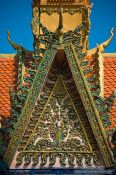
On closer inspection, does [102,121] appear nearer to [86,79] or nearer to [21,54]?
[86,79]

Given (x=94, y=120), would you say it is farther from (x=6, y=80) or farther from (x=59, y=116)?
(x=6, y=80)

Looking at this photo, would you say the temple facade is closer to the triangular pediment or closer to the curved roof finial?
the triangular pediment

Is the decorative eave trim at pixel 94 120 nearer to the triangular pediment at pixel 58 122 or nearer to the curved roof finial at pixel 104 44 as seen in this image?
the triangular pediment at pixel 58 122

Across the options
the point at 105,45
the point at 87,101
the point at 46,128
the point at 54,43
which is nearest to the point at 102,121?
the point at 87,101

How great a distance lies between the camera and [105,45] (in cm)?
1238

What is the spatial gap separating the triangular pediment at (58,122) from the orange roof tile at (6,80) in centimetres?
122

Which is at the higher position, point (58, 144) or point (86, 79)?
point (86, 79)

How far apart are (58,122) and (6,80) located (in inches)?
96.1

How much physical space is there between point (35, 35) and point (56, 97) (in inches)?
109

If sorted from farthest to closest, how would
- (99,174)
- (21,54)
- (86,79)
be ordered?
(21,54)
(86,79)
(99,174)

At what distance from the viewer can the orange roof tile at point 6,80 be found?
11141 millimetres

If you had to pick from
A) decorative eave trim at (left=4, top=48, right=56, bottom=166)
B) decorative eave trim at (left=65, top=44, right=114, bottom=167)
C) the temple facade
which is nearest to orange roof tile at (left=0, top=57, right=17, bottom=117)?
the temple facade

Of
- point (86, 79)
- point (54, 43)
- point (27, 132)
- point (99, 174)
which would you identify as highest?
point (54, 43)

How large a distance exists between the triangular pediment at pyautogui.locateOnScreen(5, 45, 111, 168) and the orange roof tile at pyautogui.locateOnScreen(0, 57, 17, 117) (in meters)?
1.22
